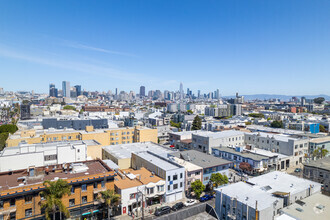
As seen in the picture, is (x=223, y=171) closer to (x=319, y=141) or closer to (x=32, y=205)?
(x=32, y=205)

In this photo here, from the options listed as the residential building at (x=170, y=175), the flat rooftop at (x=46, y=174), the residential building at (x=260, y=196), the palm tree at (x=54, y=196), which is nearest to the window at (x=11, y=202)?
the flat rooftop at (x=46, y=174)

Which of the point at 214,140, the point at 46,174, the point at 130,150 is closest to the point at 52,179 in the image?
the point at 46,174

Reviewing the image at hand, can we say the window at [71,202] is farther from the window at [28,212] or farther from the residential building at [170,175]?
the residential building at [170,175]

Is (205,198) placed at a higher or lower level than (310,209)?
lower

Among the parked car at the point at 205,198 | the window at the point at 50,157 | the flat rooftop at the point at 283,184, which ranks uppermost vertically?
the window at the point at 50,157

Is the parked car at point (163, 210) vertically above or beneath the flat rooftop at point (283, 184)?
beneath

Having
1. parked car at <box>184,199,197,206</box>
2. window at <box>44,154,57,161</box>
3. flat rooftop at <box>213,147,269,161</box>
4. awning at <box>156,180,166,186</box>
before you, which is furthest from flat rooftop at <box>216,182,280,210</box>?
window at <box>44,154,57,161</box>

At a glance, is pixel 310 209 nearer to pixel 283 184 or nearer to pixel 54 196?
pixel 283 184
